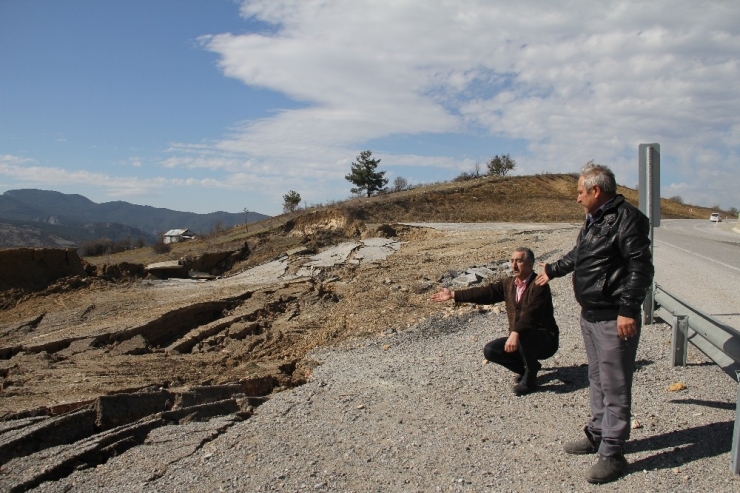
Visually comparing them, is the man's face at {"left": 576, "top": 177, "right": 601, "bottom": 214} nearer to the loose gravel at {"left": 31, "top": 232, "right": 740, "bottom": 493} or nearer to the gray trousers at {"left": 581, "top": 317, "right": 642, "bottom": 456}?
the gray trousers at {"left": 581, "top": 317, "right": 642, "bottom": 456}

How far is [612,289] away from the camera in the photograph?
3566 millimetres

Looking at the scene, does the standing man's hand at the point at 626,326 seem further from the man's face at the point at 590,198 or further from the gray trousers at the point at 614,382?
the man's face at the point at 590,198

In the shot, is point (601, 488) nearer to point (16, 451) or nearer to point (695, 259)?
point (16, 451)

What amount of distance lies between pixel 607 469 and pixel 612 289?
1136 millimetres

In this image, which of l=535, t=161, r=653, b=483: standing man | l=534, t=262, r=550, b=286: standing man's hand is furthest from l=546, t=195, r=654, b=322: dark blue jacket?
l=534, t=262, r=550, b=286: standing man's hand

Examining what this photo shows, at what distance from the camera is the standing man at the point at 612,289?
11.2 ft

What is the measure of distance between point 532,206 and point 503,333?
37716 mm

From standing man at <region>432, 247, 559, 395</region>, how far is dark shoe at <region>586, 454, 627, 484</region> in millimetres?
1681

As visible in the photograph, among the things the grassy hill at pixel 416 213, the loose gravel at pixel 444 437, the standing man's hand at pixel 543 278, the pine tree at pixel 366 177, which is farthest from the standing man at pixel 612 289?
the pine tree at pixel 366 177

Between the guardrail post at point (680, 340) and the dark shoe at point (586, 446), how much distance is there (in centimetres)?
202

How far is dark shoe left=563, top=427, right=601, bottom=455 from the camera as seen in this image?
13.0 ft

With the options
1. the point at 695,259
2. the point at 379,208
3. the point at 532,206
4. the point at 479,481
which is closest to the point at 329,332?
the point at 479,481

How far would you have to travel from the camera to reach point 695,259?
15578mm

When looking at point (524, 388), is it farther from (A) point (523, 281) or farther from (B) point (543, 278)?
(B) point (543, 278)
